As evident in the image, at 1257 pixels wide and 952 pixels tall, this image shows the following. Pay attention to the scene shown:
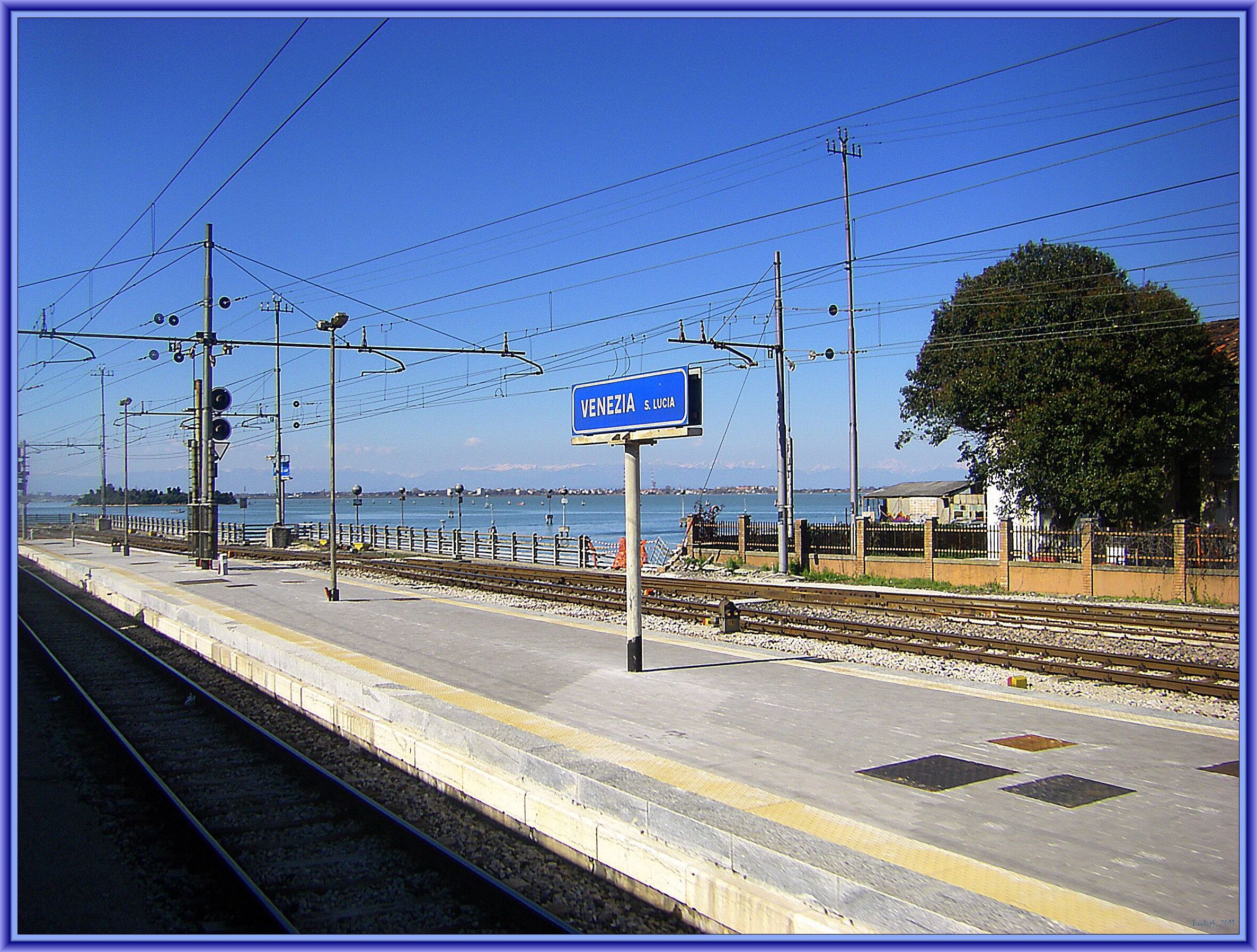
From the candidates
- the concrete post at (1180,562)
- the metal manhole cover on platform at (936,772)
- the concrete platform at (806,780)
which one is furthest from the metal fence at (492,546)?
the metal manhole cover on platform at (936,772)

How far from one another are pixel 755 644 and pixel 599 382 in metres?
5.84

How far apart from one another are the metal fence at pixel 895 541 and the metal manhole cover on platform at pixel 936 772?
24150 millimetres

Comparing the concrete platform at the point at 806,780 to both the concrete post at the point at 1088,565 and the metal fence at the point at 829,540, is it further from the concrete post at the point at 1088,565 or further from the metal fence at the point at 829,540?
the metal fence at the point at 829,540

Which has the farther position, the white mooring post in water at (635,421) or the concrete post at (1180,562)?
the concrete post at (1180,562)

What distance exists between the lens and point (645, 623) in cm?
1828

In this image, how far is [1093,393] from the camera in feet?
92.9

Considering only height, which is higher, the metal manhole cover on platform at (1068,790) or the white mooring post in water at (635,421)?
the white mooring post in water at (635,421)

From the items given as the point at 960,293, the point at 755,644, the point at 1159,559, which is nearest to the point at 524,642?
the point at 755,644

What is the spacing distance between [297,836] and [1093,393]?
26.6 metres

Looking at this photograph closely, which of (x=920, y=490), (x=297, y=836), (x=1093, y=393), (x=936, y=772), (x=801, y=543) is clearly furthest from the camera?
(x=920, y=490)

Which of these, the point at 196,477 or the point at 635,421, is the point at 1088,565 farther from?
the point at 196,477

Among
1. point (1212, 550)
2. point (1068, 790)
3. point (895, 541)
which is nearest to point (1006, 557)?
point (895, 541)

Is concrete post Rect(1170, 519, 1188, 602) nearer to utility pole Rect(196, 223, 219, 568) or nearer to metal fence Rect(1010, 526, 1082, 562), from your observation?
metal fence Rect(1010, 526, 1082, 562)

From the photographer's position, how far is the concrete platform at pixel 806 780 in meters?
4.95
